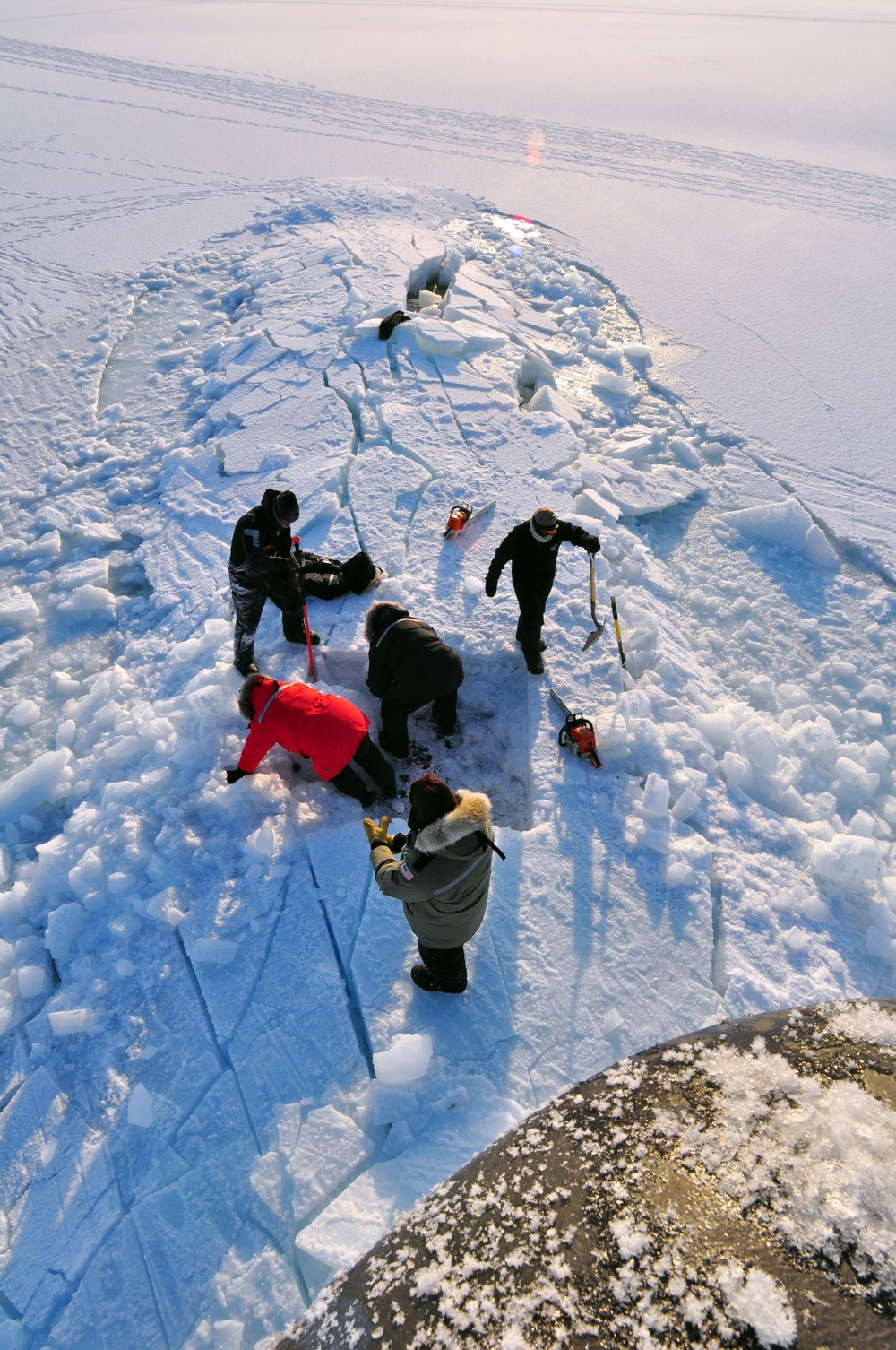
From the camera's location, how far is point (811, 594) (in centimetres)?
566

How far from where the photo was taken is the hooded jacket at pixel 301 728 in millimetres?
3662

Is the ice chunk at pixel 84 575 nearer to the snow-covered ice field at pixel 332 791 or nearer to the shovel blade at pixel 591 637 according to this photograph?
the snow-covered ice field at pixel 332 791

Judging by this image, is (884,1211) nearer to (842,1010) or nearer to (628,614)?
(842,1010)

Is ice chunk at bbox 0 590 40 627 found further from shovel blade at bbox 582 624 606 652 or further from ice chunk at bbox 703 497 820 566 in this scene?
ice chunk at bbox 703 497 820 566

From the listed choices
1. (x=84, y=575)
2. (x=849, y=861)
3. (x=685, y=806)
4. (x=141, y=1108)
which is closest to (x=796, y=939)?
(x=849, y=861)

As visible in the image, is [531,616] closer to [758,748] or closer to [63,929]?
[758,748]

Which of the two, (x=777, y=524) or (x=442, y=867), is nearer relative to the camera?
(x=442, y=867)

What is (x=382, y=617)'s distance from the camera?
4.07 meters

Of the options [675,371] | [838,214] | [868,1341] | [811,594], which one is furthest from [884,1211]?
[838,214]

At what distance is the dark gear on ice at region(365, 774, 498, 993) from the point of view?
8.26 ft

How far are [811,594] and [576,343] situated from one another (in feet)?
14.5

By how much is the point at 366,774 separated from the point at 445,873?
Result: 1543mm

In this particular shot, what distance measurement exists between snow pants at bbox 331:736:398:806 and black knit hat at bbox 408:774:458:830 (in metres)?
1.32

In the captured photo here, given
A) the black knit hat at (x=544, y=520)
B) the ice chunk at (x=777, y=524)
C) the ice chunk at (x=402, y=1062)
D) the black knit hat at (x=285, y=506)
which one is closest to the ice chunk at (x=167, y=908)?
the ice chunk at (x=402, y=1062)
